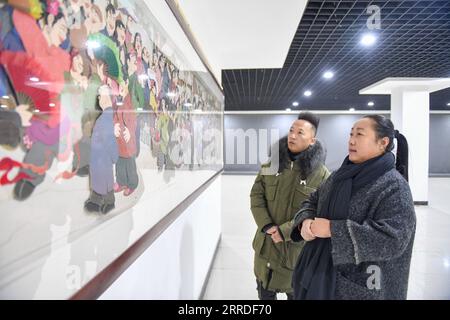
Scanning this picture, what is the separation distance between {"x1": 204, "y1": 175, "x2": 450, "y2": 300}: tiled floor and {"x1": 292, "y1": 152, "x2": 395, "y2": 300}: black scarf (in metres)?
0.29

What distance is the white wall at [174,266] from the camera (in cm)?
103

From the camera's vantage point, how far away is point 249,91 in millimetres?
8391

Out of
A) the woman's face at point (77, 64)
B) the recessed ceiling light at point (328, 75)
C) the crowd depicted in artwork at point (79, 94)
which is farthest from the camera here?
the recessed ceiling light at point (328, 75)

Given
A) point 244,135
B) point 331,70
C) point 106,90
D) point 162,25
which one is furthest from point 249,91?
point 106,90

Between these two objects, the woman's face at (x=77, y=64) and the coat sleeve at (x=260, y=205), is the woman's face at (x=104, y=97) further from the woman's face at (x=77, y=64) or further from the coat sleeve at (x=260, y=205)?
the coat sleeve at (x=260, y=205)

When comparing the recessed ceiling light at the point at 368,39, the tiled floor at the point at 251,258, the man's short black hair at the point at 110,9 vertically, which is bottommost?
the tiled floor at the point at 251,258

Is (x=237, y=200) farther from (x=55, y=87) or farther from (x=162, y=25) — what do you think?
(x=55, y=87)

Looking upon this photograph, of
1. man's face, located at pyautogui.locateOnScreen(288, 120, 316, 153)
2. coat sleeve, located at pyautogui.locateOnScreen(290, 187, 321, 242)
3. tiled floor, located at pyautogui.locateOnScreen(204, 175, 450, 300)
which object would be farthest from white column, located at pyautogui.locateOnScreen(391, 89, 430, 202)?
coat sleeve, located at pyautogui.locateOnScreen(290, 187, 321, 242)

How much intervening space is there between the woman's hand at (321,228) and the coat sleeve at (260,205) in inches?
23.1

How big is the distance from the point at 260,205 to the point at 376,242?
2.75ft

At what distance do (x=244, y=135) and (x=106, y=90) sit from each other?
12.3 m

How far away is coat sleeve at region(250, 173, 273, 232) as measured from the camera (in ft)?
5.73

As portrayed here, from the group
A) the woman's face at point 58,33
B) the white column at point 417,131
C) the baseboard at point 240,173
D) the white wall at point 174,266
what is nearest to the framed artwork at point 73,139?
the woman's face at point 58,33

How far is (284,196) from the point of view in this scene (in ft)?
5.59
